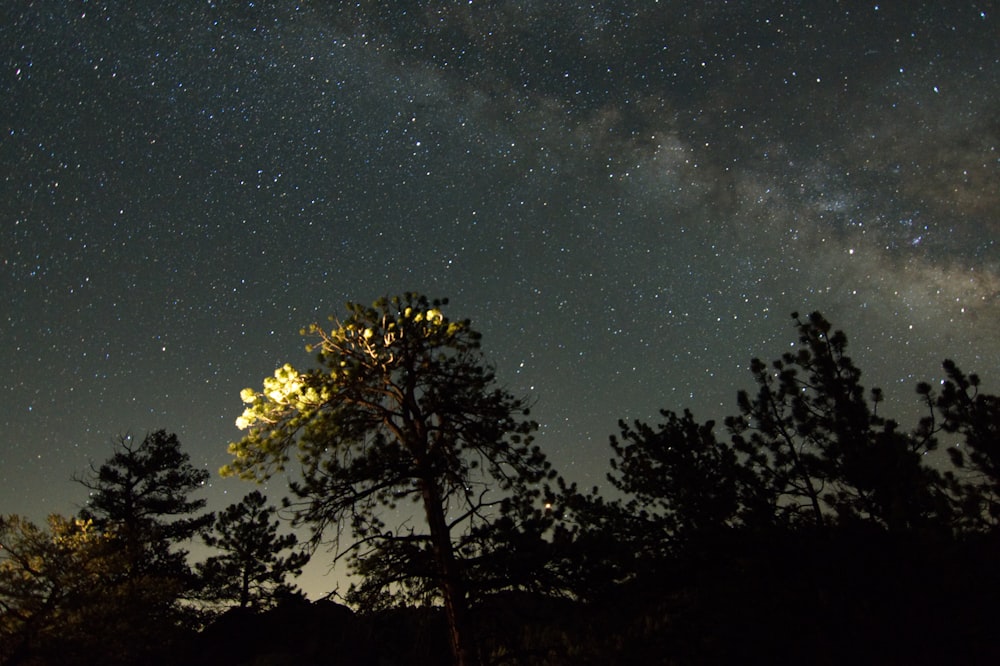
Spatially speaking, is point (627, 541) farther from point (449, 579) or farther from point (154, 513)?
point (154, 513)

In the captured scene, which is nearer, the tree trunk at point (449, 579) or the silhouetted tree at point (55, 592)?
the tree trunk at point (449, 579)

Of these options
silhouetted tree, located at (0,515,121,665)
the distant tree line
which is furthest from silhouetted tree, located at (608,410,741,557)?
silhouetted tree, located at (0,515,121,665)

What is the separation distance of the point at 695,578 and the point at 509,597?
178 inches

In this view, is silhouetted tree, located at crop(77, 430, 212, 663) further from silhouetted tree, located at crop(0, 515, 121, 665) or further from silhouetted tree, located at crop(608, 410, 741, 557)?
silhouetted tree, located at crop(608, 410, 741, 557)

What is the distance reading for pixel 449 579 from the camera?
27.2 ft

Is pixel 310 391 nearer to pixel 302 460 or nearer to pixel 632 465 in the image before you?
pixel 302 460

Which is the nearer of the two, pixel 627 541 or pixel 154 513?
pixel 627 541

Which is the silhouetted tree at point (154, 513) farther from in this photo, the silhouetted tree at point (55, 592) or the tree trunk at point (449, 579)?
the tree trunk at point (449, 579)

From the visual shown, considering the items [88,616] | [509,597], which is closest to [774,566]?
[509,597]

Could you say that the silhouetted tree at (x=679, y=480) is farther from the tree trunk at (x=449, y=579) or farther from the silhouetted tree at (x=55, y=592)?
the silhouetted tree at (x=55, y=592)

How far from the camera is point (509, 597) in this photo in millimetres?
8789

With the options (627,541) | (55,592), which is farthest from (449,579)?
(55,592)

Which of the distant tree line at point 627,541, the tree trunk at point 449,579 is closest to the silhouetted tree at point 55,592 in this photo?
the distant tree line at point 627,541

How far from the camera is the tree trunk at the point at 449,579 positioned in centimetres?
820
